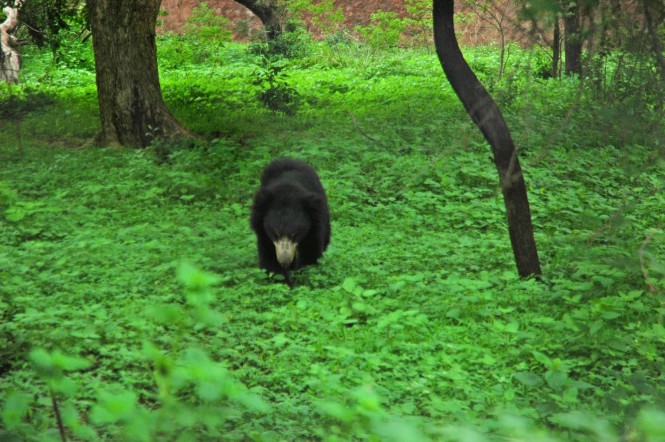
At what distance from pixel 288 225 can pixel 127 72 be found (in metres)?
5.25

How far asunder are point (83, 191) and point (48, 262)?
7.51 feet

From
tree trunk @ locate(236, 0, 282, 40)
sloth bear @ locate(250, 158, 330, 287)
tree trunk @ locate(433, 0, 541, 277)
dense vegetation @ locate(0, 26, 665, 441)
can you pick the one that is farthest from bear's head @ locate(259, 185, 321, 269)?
tree trunk @ locate(236, 0, 282, 40)

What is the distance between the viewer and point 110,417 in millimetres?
1805

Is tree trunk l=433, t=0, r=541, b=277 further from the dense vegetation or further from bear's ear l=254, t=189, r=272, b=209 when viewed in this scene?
bear's ear l=254, t=189, r=272, b=209

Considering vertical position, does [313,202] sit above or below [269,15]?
below

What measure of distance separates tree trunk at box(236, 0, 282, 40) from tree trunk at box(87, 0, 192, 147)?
9.65 metres

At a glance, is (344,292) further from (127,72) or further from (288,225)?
(127,72)

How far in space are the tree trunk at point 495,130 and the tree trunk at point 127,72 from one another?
17.0ft

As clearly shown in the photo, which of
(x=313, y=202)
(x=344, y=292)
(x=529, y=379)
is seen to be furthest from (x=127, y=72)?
(x=529, y=379)

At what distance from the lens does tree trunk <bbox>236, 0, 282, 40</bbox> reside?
19203mm

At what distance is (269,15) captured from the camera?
1970 cm

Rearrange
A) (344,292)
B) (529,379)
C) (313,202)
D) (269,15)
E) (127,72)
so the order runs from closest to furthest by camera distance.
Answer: (529,379), (344,292), (313,202), (127,72), (269,15)

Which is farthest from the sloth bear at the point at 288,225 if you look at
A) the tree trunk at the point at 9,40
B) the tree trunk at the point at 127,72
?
the tree trunk at the point at 9,40

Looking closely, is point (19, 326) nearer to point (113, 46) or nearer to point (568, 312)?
point (568, 312)
